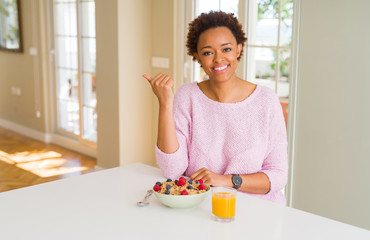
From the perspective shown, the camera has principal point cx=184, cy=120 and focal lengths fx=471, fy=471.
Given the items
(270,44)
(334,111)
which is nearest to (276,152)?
(334,111)

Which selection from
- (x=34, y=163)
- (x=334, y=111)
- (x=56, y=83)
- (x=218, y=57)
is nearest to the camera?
(x=218, y=57)

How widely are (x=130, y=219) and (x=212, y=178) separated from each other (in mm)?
442

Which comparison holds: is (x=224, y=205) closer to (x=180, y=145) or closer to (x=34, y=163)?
(x=180, y=145)

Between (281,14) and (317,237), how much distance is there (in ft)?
7.16

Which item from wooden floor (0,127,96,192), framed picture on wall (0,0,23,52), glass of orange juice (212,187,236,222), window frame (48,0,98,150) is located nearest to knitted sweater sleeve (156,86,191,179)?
glass of orange juice (212,187,236,222)

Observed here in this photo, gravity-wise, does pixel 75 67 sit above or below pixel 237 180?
above

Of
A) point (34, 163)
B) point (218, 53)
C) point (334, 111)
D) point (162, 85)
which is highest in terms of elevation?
Result: point (218, 53)

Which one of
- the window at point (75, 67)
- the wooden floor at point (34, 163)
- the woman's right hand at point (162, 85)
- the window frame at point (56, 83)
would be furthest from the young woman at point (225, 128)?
the window frame at point (56, 83)

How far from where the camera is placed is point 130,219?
140 centimetres

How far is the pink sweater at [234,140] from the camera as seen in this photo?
1857mm

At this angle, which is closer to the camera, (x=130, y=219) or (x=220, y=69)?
(x=130, y=219)

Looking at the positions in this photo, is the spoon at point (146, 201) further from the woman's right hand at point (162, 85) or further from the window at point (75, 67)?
the window at point (75, 67)

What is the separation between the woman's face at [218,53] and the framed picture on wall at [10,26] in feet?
15.2

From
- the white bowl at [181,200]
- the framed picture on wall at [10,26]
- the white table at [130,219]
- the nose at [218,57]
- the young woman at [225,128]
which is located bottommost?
the white table at [130,219]
